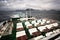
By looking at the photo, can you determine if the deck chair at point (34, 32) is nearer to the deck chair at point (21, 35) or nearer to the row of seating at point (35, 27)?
the row of seating at point (35, 27)

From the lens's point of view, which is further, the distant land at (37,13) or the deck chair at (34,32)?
the deck chair at (34,32)

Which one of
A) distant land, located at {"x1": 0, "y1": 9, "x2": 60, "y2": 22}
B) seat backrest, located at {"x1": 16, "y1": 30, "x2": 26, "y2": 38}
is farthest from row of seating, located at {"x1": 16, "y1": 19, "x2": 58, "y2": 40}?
distant land, located at {"x1": 0, "y1": 9, "x2": 60, "y2": 22}

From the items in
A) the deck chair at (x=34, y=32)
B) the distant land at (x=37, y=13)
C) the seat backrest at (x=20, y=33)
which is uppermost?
the distant land at (x=37, y=13)

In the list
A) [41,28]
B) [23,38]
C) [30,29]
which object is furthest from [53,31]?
[23,38]

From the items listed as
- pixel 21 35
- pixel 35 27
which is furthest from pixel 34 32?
pixel 21 35

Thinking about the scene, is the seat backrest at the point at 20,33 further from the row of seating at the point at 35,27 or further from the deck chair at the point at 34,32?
the deck chair at the point at 34,32

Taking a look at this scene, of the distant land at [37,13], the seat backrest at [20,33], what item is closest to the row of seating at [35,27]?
the seat backrest at [20,33]

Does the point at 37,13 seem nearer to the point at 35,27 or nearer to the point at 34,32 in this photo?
the point at 35,27

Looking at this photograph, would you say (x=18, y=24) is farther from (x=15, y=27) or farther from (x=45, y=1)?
(x=45, y=1)

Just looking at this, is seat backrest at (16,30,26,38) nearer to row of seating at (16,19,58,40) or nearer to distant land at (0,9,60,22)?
row of seating at (16,19,58,40)

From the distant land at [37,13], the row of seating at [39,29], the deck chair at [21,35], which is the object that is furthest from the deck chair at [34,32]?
the distant land at [37,13]

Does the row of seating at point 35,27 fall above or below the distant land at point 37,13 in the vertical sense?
below
